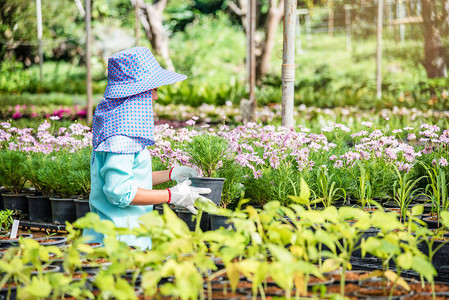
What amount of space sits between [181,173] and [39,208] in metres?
1.86

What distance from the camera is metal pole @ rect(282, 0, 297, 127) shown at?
4414 mm

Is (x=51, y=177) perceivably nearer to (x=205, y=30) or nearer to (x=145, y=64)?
(x=145, y=64)

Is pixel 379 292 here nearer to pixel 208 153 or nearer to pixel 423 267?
pixel 423 267

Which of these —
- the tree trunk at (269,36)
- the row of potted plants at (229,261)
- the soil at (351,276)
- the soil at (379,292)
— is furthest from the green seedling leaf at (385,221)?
the tree trunk at (269,36)

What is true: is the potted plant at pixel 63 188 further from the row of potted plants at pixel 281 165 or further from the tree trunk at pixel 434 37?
the tree trunk at pixel 434 37

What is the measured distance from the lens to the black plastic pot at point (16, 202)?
492 cm

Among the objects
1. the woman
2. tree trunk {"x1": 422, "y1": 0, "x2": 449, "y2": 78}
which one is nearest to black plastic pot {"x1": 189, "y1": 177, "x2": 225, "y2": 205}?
the woman

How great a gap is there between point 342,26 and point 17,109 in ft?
58.6

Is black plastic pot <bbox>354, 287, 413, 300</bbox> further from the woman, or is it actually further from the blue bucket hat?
the blue bucket hat

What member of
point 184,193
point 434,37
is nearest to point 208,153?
point 184,193

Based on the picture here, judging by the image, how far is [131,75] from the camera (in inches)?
110

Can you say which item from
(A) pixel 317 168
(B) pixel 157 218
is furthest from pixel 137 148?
(A) pixel 317 168

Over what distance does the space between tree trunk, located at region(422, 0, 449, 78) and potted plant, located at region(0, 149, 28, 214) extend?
10718 millimetres

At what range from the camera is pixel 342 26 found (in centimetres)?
2667
